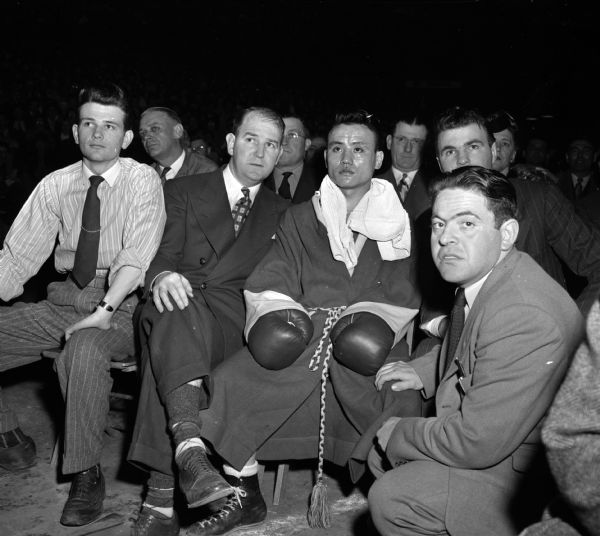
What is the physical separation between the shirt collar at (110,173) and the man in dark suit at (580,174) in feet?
15.7

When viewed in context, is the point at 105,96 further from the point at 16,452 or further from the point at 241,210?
the point at 16,452

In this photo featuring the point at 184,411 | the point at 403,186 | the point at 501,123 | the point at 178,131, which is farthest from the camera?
the point at 178,131

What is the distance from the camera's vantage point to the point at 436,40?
1697 centimetres

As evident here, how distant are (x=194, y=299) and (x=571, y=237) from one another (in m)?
1.82

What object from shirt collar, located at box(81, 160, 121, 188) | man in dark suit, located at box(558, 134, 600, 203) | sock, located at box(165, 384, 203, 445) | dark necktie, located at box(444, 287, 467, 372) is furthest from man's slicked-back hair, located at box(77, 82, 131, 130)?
man in dark suit, located at box(558, 134, 600, 203)

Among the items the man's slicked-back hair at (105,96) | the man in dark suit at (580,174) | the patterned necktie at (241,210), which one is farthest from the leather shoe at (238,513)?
the man in dark suit at (580,174)

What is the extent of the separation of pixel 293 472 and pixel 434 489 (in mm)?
1521

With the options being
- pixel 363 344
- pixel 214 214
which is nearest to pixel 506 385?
pixel 363 344

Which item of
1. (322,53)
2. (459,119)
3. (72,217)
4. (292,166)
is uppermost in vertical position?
(322,53)

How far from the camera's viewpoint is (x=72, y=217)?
358 cm

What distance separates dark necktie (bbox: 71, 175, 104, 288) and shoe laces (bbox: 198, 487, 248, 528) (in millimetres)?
1325

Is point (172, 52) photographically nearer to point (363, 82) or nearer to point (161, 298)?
point (363, 82)

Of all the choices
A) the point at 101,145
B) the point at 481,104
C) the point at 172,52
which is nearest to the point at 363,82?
the point at 481,104

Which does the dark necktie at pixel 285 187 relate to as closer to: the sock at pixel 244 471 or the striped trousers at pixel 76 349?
the striped trousers at pixel 76 349
